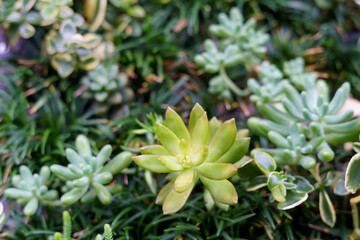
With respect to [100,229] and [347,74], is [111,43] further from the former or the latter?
[347,74]

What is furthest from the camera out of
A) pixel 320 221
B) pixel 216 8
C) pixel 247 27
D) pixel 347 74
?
pixel 216 8

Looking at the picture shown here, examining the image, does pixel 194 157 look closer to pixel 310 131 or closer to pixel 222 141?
pixel 222 141

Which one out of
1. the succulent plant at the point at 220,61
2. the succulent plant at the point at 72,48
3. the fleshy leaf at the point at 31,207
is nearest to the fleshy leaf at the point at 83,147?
the fleshy leaf at the point at 31,207

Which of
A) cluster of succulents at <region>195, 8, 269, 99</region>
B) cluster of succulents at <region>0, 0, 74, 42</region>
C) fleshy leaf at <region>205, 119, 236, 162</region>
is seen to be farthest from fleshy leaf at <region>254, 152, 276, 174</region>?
cluster of succulents at <region>0, 0, 74, 42</region>

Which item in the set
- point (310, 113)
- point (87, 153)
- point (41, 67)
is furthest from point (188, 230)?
point (41, 67)

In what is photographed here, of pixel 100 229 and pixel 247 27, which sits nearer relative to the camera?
pixel 100 229

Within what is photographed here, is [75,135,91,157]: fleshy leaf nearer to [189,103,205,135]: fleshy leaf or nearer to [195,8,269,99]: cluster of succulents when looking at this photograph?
[189,103,205,135]: fleshy leaf

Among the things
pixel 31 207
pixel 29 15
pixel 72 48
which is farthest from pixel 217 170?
pixel 29 15
